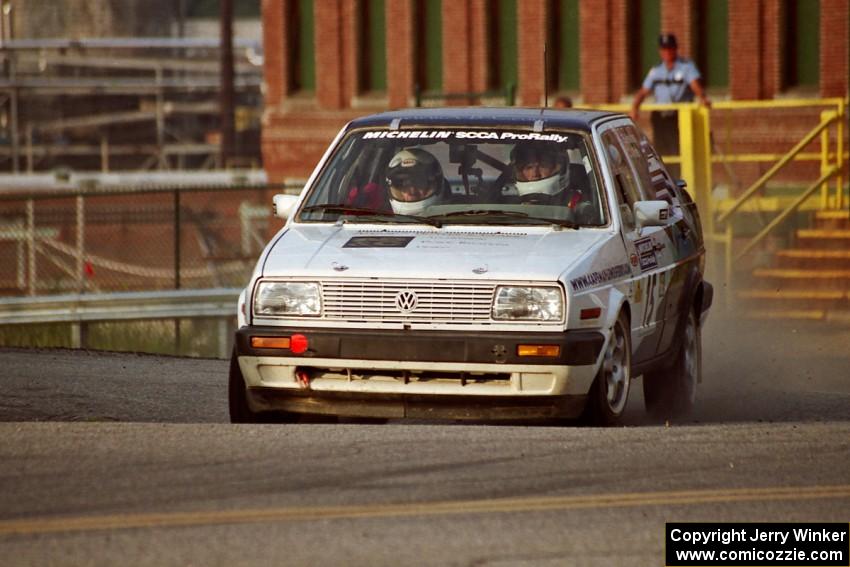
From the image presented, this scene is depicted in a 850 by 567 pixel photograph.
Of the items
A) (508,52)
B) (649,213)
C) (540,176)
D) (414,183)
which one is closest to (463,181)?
(414,183)

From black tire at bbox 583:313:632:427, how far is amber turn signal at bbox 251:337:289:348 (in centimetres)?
148

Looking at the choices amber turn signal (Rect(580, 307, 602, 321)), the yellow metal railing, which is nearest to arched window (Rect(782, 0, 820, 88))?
the yellow metal railing

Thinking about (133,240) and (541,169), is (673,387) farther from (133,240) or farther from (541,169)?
(133,240)

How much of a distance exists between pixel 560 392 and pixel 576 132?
5.74ft

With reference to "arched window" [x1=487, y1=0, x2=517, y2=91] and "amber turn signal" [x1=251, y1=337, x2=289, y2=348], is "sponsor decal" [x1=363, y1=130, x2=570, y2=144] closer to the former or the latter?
"amber turn signal" [x1=251, y1=337, x2=289, y2=348]

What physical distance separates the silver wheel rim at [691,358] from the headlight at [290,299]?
119 inches

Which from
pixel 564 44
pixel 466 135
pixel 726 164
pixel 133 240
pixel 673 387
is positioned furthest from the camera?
pixel 133 240

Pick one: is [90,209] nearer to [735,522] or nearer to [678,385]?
[678,385]

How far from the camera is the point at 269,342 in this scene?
9.31 metres

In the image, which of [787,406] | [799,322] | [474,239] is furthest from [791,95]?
[474,239]

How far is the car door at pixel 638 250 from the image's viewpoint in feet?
33.2

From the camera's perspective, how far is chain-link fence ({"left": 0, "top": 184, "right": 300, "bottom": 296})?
25.4m

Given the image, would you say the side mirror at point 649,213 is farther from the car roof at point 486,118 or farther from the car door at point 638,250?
the car roof at point 486,118

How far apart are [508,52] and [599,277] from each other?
27823mm
